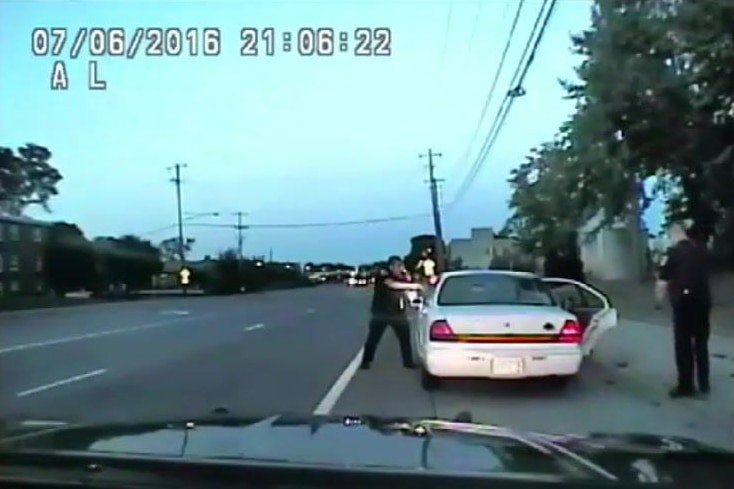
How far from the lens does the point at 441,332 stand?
9.80 meters

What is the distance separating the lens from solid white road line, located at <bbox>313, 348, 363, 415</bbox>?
8.96 meters

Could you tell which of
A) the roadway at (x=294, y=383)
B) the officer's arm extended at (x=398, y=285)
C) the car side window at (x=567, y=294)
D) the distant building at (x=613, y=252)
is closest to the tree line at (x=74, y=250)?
the roadway at (x=294, y=383)

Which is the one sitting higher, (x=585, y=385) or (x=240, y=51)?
(x=240, y=51)

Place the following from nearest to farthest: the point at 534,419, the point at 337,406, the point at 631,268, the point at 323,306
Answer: the point at 534,419, the point at 337,406, the point at 631,268, the point at 323,306

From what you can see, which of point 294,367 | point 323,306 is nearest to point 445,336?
point 294,367

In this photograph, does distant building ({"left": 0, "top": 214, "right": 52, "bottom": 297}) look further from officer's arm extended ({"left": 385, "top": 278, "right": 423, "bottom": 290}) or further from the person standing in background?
the person standing in background

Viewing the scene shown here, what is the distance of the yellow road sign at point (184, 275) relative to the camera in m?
9.95

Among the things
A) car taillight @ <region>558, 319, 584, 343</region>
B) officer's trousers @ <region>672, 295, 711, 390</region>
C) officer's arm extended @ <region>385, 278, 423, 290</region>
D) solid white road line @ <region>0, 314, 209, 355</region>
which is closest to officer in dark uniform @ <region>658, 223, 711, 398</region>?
officer's trousers @ <region>672, 295, 711, 390</region>

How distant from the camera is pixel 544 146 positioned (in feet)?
50.5

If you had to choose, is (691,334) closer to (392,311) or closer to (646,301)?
(646,301)

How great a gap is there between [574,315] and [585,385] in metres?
0.57

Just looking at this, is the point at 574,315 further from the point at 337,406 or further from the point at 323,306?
the point at 323,306

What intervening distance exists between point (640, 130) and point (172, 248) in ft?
26.2

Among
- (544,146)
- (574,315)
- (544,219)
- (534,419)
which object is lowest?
(534,419)
